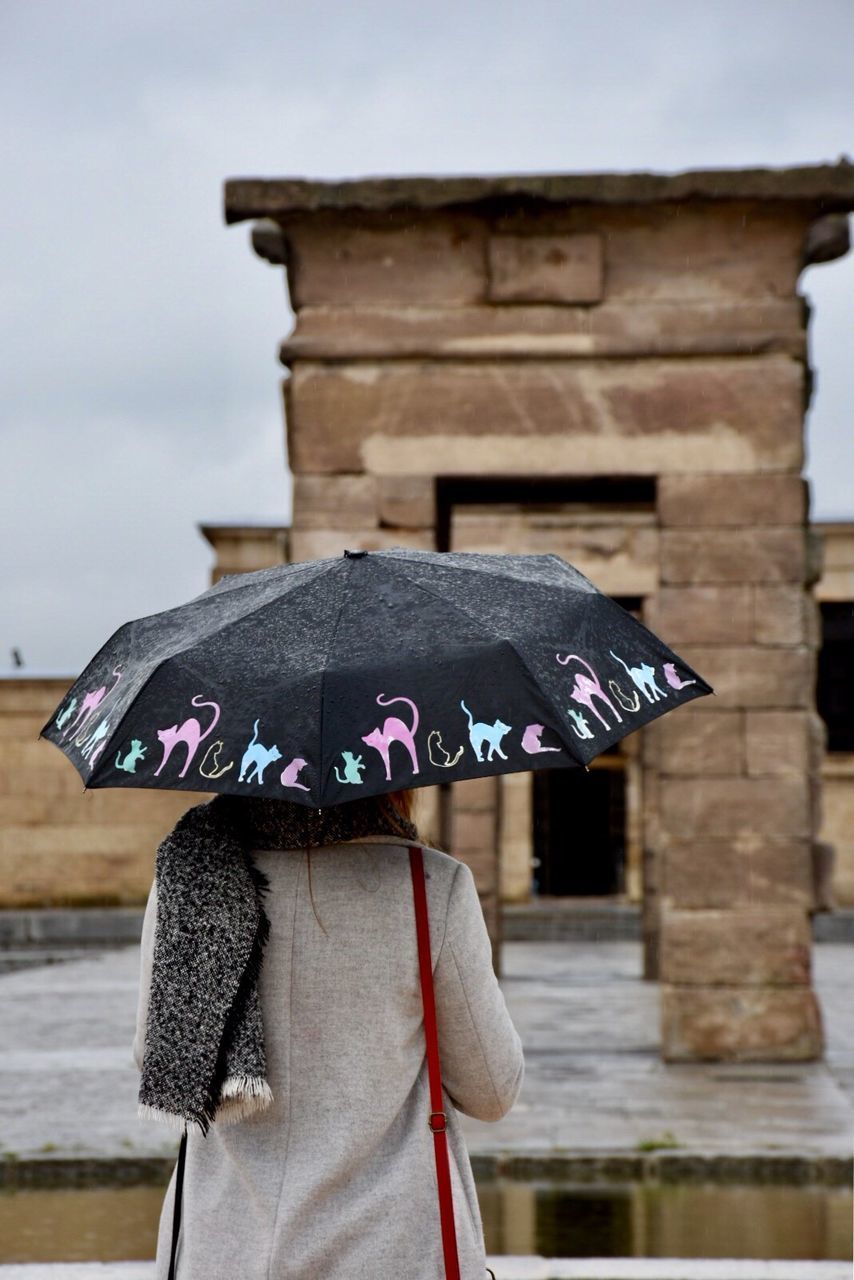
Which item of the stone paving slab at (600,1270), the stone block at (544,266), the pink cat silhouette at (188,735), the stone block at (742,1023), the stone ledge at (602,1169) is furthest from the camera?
the stone block at (544,266)

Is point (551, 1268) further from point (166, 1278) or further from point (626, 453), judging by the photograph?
point (626, 453)

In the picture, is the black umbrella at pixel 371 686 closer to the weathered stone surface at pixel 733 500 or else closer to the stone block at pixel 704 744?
the stone block at pixel 704 744

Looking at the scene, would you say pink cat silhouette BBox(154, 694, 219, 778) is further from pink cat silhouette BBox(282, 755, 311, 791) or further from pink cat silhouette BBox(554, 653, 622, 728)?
pink cat silhouette BBox(554, 653, 622, 728)

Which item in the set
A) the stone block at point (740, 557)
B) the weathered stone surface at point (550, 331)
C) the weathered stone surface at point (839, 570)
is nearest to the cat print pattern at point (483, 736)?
the stone block at point (740, 557)

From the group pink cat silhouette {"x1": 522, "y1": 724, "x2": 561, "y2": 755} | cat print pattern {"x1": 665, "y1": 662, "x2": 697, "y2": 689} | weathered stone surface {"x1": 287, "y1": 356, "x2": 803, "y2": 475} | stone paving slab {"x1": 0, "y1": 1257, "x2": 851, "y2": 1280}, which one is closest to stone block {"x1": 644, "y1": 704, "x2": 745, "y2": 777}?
weathered stone surface {"x1": 287, "y1": 356, "x2": 803, "y2": 475}

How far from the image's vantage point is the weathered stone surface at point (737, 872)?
9.66m

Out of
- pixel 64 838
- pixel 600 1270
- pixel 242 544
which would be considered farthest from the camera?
pixel 242 544

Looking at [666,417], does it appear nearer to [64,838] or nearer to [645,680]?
[645,680]

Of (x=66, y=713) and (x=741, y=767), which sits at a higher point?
(x=741, y=767)

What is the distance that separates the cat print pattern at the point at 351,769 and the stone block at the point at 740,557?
7.50m

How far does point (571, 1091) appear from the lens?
28.8ft

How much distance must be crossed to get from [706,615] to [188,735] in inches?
292

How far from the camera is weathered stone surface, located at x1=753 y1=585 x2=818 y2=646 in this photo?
981cm

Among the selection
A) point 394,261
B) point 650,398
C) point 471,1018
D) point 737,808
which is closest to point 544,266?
point 394,261
